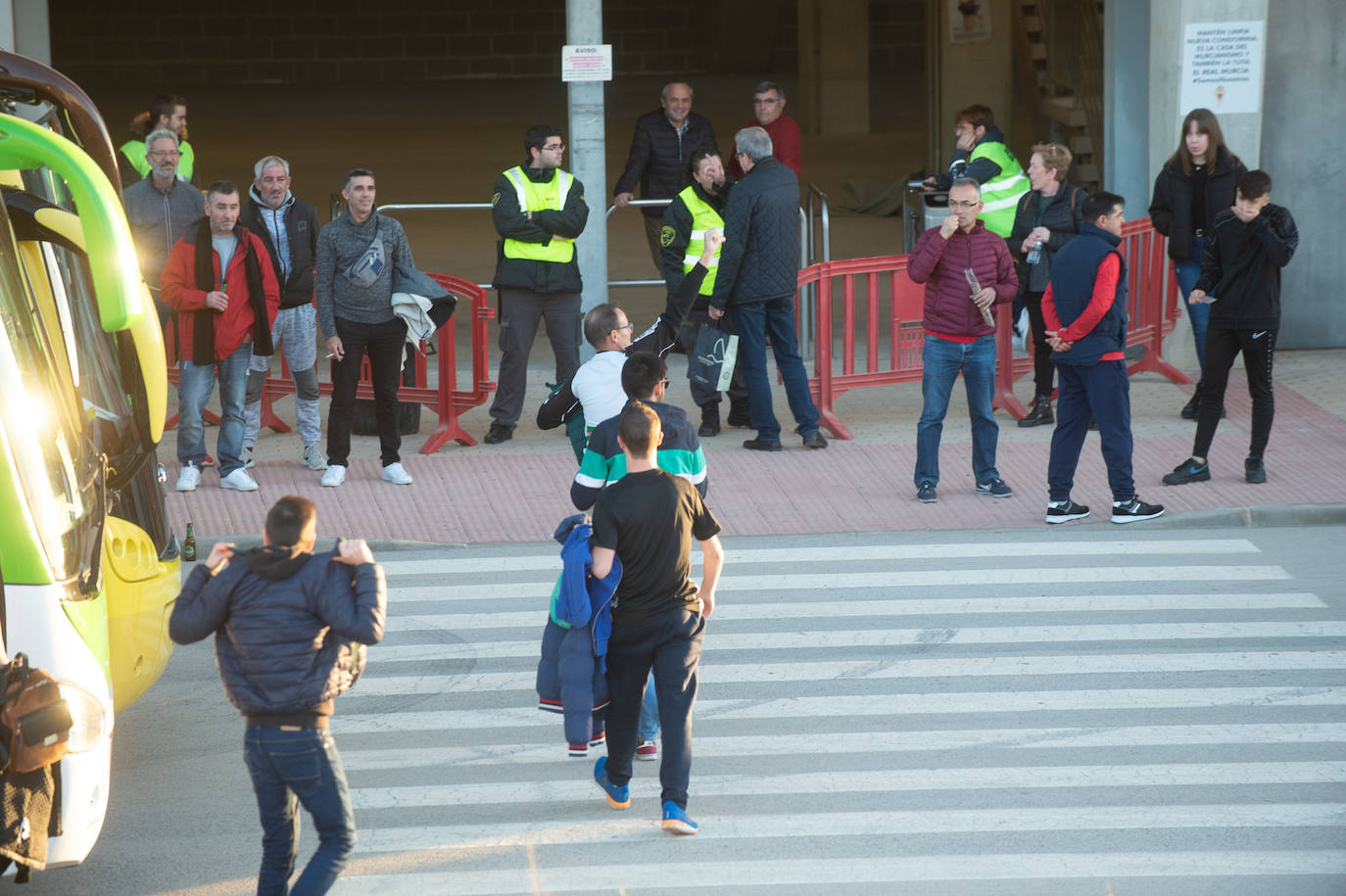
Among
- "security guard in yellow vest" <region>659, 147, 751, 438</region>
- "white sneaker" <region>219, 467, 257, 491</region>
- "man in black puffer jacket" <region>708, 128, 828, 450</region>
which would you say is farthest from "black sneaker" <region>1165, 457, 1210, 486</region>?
"white sneaker" <region>219, 467, 257, 491</region>

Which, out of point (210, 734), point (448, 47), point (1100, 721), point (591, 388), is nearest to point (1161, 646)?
point (1100, 721)

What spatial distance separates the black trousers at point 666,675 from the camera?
20.4 ft

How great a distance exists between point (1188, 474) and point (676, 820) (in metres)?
5.81

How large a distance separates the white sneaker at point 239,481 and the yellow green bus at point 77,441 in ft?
11.9

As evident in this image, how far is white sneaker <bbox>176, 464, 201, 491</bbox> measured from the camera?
11.0 metres

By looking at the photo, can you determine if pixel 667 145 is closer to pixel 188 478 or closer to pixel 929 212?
pixel 929 212

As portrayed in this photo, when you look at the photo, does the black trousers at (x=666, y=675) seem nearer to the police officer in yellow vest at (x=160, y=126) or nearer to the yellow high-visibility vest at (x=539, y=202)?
the yellow high-visibility vest at (x=539, y=202)

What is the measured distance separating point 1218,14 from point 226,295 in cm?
814

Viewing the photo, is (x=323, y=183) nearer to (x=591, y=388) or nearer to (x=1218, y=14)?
(x=1218, y=14)

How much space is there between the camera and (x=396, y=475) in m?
11.3

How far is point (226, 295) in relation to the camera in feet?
35.0

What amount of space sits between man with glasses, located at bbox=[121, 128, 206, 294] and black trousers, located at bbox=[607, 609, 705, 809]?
20.8 ft

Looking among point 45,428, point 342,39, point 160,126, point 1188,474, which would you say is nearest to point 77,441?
point 45,428

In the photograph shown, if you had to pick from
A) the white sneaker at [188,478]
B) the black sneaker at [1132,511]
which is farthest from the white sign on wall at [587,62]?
the black sneaker at [1132,511]
